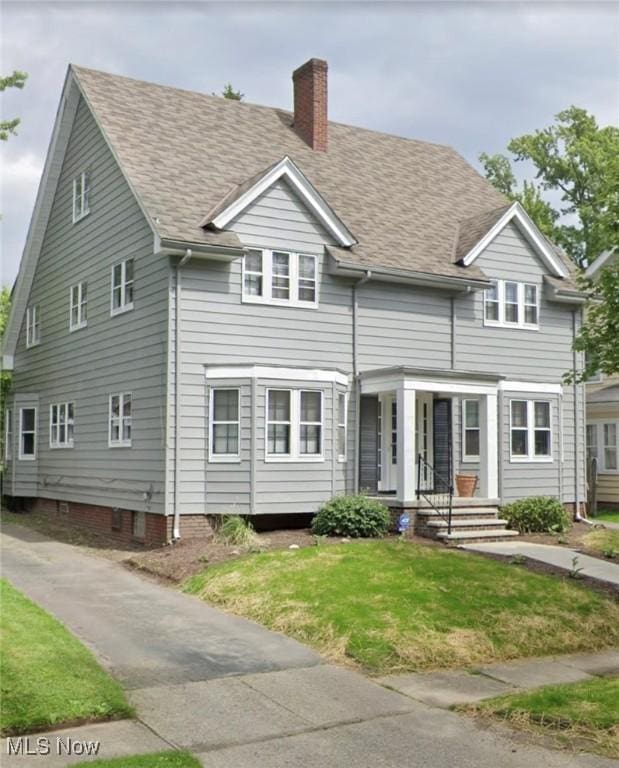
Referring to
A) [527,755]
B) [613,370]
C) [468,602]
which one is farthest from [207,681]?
[613,370]

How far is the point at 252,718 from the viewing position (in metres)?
8.16

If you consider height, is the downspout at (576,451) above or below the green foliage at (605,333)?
below

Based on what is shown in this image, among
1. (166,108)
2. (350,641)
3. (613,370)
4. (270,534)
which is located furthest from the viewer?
(166,108)

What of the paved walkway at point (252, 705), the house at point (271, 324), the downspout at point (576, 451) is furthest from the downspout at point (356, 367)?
the paved walkway at point (252, 705)

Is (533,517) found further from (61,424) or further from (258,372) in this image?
(61,424)

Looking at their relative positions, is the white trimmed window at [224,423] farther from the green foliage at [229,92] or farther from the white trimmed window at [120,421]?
the green foliage at [229,92]

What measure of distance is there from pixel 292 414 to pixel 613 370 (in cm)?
670

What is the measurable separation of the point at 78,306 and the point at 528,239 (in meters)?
11.8

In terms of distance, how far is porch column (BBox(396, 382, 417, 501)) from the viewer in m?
18.7

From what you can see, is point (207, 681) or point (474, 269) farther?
point (474, 269)

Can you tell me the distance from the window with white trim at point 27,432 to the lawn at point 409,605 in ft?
43.7

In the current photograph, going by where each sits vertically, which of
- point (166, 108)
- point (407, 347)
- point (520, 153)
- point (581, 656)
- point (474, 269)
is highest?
point (520, 153)

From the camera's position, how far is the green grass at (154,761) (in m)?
6.69

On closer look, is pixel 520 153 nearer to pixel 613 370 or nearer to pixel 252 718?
pixel 613 370
